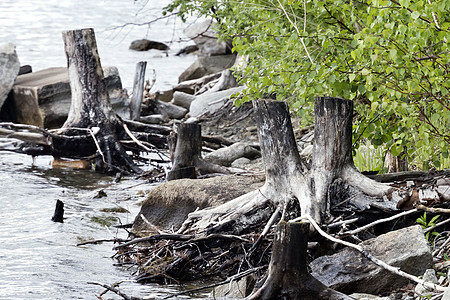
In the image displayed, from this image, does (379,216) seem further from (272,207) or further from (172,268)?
(172,268)

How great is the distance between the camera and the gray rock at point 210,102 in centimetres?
1460

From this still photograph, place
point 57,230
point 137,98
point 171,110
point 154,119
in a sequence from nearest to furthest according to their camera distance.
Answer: point 57,230 → point 137,98 → point 154,119 → point 171,110

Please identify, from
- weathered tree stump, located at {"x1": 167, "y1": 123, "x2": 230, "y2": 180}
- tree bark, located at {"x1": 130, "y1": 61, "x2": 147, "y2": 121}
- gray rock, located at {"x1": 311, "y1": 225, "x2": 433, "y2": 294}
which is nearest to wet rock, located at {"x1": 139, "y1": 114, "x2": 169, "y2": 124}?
tree bark, located at {"x1": 130, "y1": 61, "x2": 147, "y2": 121}

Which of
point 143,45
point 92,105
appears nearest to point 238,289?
point 92,105

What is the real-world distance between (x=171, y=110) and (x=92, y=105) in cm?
518

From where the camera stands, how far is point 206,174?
8516 millimetres

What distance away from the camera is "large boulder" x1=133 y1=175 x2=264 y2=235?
21.8 feet

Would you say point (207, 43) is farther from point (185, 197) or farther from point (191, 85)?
point (185, 197)

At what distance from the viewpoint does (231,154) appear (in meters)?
11.2

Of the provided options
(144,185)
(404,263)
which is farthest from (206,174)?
(404,263)

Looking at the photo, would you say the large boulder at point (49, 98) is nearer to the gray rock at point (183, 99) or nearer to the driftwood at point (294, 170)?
the gray rock at point (183, 99)

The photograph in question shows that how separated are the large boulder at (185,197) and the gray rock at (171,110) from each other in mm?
9237

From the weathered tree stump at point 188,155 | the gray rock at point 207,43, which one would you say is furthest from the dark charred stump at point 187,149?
the gray rock at point 207,43

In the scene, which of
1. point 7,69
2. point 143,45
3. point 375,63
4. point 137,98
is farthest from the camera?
point 143,45
